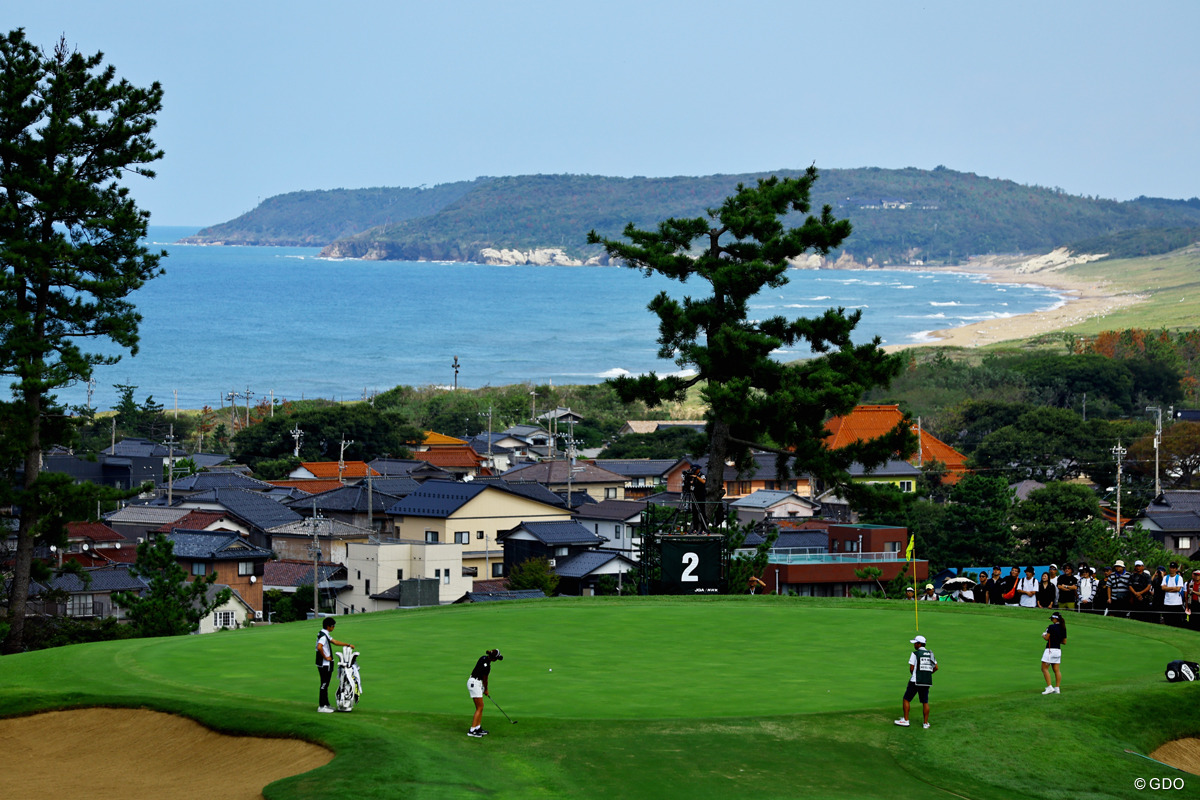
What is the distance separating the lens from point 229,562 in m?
46.5

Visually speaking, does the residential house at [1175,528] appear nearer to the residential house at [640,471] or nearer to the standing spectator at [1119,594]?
the residential house at [640,471]

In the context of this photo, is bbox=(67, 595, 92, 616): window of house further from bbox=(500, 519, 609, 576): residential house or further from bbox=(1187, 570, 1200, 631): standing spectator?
bbox=(1187, 570, 1200, 631): standing spectator

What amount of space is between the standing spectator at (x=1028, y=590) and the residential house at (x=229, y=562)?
29.3m

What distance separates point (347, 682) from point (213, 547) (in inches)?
1333

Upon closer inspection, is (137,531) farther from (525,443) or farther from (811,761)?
(811,761)

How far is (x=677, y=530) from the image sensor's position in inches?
1151

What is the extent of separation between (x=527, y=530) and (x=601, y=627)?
103 feet

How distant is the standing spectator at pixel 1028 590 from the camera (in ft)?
81.9

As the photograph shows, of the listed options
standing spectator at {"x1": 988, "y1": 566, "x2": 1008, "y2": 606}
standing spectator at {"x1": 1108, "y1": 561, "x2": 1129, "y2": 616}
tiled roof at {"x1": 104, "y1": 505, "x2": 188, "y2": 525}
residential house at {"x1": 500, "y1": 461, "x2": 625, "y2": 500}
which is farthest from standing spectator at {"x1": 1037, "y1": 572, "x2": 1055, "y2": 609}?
residential house at {"x1": 500, "y1": 461, "x2": 625, "y2": 500}

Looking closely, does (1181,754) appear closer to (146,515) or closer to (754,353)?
(754,353)

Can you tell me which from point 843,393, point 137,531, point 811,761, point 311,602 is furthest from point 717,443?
point 137,531

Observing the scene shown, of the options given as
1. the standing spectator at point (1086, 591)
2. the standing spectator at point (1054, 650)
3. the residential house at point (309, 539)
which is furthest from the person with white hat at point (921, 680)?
the residential house at point (309, 539)

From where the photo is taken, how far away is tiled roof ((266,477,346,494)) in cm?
7038

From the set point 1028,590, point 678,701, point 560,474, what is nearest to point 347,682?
point 678,701
